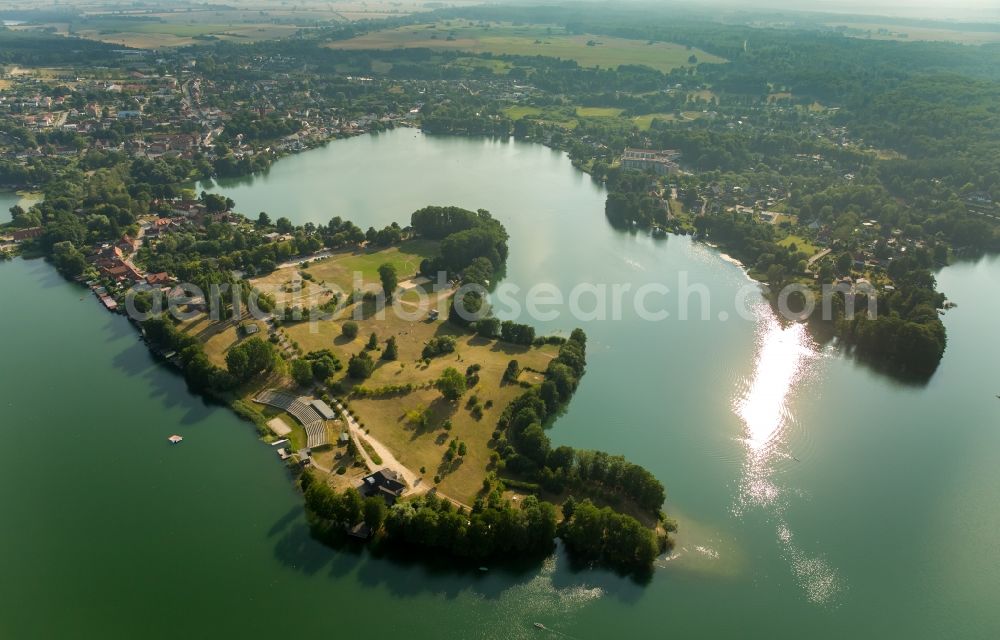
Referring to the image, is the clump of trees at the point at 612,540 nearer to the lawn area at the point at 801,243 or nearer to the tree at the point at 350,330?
the tree at the point at 350,330

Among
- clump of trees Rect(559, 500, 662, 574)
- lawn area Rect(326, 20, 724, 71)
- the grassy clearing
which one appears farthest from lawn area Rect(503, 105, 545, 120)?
clump of trees Rect(559, 500, 662, 574)

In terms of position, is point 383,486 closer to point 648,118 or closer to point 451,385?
point 451,385

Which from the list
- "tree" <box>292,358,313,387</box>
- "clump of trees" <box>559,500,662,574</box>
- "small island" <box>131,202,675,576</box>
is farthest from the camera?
"tree" <box>292,358,313,387</box>

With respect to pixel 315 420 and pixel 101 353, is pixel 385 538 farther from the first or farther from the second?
pixel 101 353

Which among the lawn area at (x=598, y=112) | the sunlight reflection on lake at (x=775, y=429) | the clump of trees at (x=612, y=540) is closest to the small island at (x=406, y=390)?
the clump of trees at (x=612, y=540)

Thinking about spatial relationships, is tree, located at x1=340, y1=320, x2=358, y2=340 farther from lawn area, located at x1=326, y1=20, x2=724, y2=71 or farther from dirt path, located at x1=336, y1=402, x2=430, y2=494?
lawn area, located at x1=326, y1=20, x2=724, y2=71

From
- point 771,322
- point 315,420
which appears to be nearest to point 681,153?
point 771,322

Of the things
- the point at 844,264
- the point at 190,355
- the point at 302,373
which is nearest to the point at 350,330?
the point at 302,373
